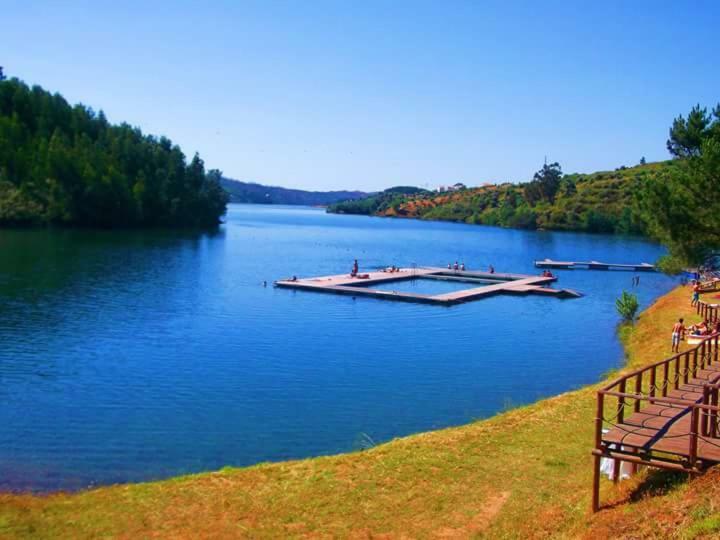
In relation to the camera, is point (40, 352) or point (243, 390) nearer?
point (243, 390)

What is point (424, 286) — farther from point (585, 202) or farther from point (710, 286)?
point (585, 202)

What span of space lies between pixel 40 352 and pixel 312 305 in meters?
17.3

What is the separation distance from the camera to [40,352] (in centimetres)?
2508

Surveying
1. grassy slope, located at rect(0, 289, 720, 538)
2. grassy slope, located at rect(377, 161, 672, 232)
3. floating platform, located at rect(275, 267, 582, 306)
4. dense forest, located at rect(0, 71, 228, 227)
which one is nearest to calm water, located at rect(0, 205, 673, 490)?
floating platform, located at rect(275, 267, 582, 306)

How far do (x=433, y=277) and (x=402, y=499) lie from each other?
152ft

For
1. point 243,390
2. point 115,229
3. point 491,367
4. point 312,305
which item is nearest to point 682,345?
point 491,367

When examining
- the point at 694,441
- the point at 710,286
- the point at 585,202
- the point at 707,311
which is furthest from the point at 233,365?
the point at 585,202

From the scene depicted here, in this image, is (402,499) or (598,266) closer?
(402,499)

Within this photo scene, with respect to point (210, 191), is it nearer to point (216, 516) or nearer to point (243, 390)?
point (243, 390)

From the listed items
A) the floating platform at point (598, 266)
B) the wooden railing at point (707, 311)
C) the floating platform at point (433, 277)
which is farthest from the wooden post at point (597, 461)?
the floating platform at point (598, 266)

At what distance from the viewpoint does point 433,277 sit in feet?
186

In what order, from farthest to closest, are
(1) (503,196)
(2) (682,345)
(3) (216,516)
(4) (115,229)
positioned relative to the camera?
(1) (503,196)
(4) (115,229)
(2) (682,345)
(3) (216,516)

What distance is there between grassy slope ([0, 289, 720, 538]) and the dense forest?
276 ft

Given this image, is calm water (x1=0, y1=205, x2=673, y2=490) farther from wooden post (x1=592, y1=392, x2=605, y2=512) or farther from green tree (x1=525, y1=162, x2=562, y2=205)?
green tree (x1=525, y1=162, x2=562, y2=205)
